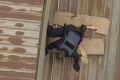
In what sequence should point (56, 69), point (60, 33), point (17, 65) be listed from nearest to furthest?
1. point (17, 65)
2. point (60, 33)
3. point (56, 69)

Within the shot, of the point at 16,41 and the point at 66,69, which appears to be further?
the point at 66,69

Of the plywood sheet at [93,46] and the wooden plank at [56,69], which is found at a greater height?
the plywood sheet at [93,46]

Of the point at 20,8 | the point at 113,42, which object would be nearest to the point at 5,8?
the point at 20,8

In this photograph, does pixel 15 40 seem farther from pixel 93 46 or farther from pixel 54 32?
pixel 93 46

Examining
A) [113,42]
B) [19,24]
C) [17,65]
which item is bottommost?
[17,65]

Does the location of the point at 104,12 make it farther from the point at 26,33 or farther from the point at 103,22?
the point at 26,33

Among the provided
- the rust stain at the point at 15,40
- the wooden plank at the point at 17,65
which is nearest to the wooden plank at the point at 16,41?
the rust stain at the point at 15,40

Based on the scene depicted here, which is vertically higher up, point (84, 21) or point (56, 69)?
point (84, 21)

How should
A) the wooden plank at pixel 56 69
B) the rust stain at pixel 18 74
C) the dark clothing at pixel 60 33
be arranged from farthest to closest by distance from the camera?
the wooden plank at pixel 56 69
the dark clothing at pixel 60 33
the rust stain at pixel 18 74

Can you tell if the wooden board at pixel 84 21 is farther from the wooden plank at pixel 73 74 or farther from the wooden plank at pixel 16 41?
the wooden plank at pixel 16 41

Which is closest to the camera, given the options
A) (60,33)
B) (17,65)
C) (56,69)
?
(17,65)

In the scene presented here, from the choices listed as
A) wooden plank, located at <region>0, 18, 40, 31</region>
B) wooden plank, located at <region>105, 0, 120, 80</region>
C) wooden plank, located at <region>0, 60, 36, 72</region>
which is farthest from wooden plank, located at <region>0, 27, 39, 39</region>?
wooden plank, located at <region>105, 0, 120, 80</region>

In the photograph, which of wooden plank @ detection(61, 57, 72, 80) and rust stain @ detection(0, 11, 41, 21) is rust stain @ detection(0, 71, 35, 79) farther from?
wooden plank @ detection(61, 57, 72, 80)

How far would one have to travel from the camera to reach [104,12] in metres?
3.54
